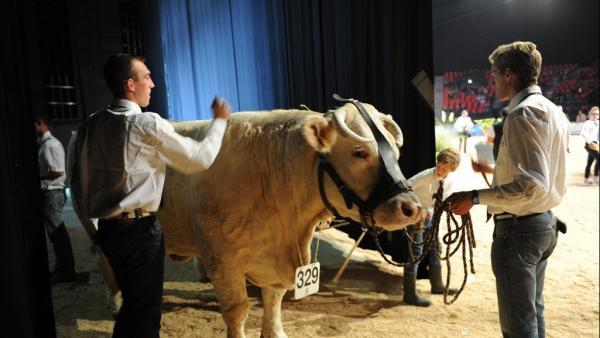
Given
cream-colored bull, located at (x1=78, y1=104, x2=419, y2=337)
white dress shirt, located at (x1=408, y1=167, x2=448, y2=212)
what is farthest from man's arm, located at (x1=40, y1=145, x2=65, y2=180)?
white dress shirt, located at (x1=408, y1=167, x2=448, y2=212)

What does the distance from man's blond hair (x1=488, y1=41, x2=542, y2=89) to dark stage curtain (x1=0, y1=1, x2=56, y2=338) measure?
2.42 metres

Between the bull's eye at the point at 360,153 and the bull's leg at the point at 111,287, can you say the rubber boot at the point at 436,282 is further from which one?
the bull's leg at the point at 111,287

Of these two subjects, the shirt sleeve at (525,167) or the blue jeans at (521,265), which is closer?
the shirt sleeve at (525,167)

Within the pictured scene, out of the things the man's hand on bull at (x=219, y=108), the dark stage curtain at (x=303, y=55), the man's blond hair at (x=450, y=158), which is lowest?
the man's blond hair at (x=450, y=158)

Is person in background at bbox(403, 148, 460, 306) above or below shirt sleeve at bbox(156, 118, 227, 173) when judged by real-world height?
below

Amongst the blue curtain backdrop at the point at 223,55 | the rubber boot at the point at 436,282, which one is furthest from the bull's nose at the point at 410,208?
the blue curtain backdrop at the point at 223,55

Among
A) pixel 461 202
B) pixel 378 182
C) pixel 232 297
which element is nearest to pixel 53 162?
pixel 232 297

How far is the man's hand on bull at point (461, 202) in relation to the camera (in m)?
2.12

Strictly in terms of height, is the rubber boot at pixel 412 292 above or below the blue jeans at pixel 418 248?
below

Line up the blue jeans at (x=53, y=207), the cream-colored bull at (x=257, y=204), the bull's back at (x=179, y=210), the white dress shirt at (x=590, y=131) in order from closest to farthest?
the cream-colored bull at (x=257, y=204)
the bull's back at (x=179, y=210)
the blue jeans at (x=53, y=207)
the white dress shirt at (x=590, y=131)

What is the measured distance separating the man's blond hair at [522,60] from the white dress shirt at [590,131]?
475cm

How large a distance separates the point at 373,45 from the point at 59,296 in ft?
13.5

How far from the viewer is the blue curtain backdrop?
4.59 m

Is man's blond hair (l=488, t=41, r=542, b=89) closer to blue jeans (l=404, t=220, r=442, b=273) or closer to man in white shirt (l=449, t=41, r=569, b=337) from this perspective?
man in white shirt (l=449, t=41, r=569, b=337)
